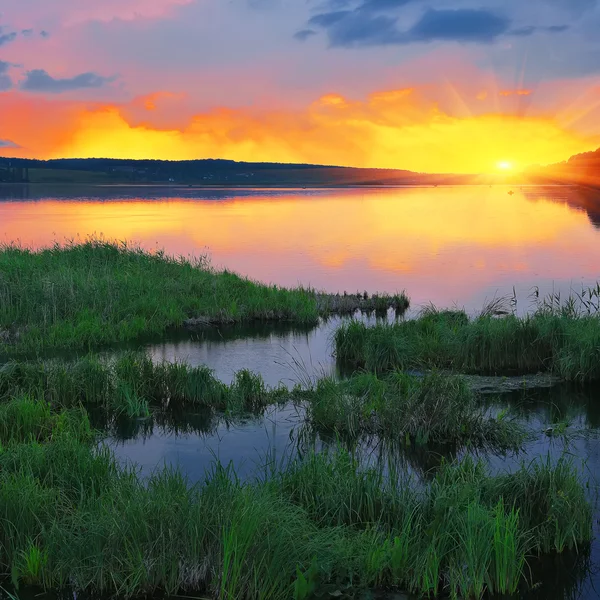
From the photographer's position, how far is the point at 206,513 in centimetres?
691

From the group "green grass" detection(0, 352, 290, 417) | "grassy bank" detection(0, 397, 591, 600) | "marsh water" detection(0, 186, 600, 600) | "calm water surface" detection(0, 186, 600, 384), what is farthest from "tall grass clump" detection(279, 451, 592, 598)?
"calm water surface" detection(0, 186, 600, 384)

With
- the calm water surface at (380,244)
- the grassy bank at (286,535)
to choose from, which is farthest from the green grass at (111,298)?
the grassy bank at (286,535)

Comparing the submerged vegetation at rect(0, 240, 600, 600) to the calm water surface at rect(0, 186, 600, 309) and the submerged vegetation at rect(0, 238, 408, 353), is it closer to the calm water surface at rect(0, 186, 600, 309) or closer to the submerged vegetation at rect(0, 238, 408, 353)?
the submerged vegetation at rect(0, 238, 408, 353)

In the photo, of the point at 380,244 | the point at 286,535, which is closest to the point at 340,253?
the point at 380,244

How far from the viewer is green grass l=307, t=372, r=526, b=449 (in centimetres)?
1115

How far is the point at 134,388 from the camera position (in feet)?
44.1

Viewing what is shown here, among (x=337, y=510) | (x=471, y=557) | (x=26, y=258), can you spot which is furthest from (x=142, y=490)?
(x=26, y=258)

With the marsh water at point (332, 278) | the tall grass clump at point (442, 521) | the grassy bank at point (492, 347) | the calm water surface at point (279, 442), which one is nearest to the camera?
the tall grass clump at point (442, 521)

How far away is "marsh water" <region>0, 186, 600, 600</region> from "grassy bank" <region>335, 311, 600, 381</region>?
1.17 metres

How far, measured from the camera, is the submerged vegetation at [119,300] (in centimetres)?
1864

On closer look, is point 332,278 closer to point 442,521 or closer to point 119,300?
point 119,300

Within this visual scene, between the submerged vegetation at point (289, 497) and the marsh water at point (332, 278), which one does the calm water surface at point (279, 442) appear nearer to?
the marsh water at point (332, 278)

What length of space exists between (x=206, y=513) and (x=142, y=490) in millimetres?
933

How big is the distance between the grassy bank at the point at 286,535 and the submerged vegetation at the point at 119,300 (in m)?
10.8
